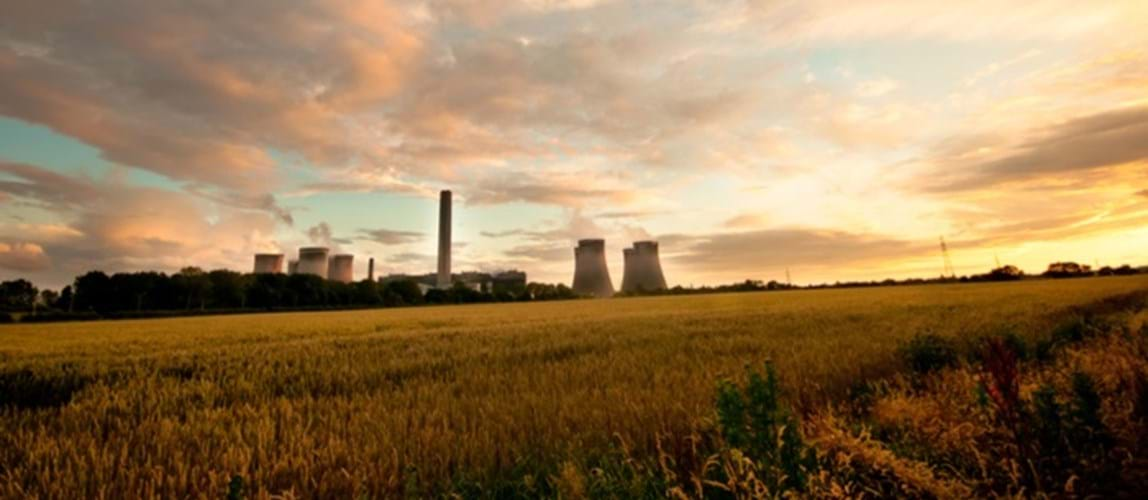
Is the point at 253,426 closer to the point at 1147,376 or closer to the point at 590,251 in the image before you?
the point at 1147,376

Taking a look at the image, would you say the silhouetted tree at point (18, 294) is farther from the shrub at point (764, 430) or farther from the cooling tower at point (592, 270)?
the shrub at point (764, 430)

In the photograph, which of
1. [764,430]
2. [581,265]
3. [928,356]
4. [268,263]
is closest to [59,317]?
[268,263]

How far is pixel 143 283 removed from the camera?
91812 millimetres

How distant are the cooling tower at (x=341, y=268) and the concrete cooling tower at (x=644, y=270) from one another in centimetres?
6424

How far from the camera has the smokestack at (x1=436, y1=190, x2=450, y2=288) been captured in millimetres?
121312

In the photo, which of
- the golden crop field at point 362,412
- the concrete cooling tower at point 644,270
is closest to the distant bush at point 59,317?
the golden crop field at point 362,412

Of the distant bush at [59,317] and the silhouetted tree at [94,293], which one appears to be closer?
the distant bush at [59,317]

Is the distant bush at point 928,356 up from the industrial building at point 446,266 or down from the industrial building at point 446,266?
down

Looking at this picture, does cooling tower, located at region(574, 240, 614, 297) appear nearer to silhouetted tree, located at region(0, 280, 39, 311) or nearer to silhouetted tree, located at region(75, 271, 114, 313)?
silhouetted tree, located at region(75, 271, 114, 313)

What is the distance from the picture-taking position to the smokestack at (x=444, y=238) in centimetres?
12131

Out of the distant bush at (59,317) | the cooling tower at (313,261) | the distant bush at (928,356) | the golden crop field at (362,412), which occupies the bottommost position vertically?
the golden crop field at (362,412)

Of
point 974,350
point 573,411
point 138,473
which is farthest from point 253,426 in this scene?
point 974,350

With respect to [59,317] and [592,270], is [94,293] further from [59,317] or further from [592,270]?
[592,270]

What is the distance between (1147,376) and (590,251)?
340 feet
